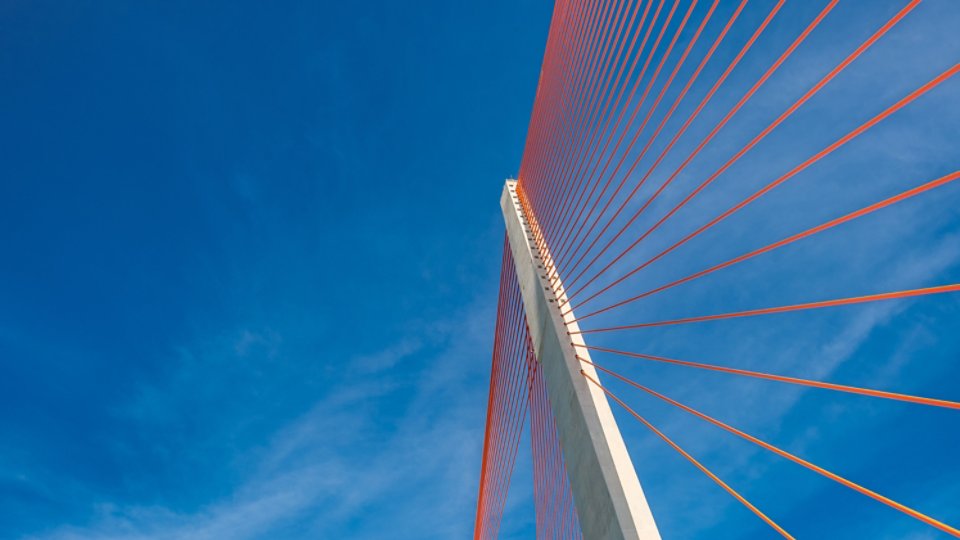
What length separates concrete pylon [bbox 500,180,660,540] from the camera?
3902 mm

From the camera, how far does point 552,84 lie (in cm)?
616

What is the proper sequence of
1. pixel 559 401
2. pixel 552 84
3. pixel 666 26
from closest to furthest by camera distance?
1. pixel 666 26
2. pixel 559 401
3. pixel 552 84

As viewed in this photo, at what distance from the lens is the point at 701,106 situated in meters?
3.02

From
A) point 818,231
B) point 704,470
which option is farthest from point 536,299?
point 818,231

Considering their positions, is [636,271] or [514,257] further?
[514,257]

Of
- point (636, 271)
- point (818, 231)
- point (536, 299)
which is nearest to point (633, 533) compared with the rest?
point (636, 271)

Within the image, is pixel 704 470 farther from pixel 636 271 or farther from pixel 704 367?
pixel 636 271

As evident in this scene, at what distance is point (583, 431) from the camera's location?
456cm

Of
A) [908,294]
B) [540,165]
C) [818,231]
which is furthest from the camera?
[540,165]

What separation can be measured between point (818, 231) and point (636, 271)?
1791 mm

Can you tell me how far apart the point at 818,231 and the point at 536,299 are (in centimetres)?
415

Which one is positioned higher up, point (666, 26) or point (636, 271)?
point (666, 26)

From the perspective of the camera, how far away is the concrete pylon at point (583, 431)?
12.8ft

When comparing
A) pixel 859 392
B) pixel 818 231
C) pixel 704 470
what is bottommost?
pixel 859 392
